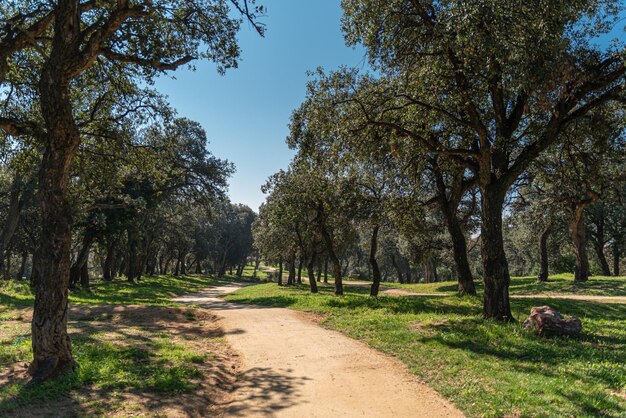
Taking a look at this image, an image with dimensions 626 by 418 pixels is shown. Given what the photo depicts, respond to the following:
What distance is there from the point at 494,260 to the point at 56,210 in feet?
37.1

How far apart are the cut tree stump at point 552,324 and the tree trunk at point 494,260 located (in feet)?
4.37

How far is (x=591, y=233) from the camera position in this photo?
44.3m

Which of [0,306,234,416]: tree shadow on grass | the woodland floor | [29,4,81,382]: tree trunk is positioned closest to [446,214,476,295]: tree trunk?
the woodland floor

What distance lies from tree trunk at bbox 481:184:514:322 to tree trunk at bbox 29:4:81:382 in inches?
429

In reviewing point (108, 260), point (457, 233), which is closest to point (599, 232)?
point (457, 233)

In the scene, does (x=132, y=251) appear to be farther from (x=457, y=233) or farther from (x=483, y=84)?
(x=483, y=84)

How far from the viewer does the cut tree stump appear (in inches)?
382

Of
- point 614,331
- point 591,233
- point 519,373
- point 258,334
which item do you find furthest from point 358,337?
point 591,233

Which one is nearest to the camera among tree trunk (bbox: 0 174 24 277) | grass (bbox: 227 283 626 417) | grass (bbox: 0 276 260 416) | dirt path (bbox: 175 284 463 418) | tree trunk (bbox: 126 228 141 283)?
grass (bbox: 227 283 626 417)

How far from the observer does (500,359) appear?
7.89 metres

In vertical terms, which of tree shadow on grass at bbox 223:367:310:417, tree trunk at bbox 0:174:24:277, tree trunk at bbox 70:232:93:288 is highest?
tree trunk at bbox 0:174:24:277

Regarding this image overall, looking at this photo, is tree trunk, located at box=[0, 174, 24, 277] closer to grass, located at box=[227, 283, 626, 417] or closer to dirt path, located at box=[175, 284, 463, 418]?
dirt path, located at box=[175, 284, 463, 418]

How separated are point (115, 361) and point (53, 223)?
3120mm

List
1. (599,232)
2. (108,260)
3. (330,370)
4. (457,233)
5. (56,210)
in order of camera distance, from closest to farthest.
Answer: (56,210) < (330,370) < (457,233) < (108,260) < (599,232)
